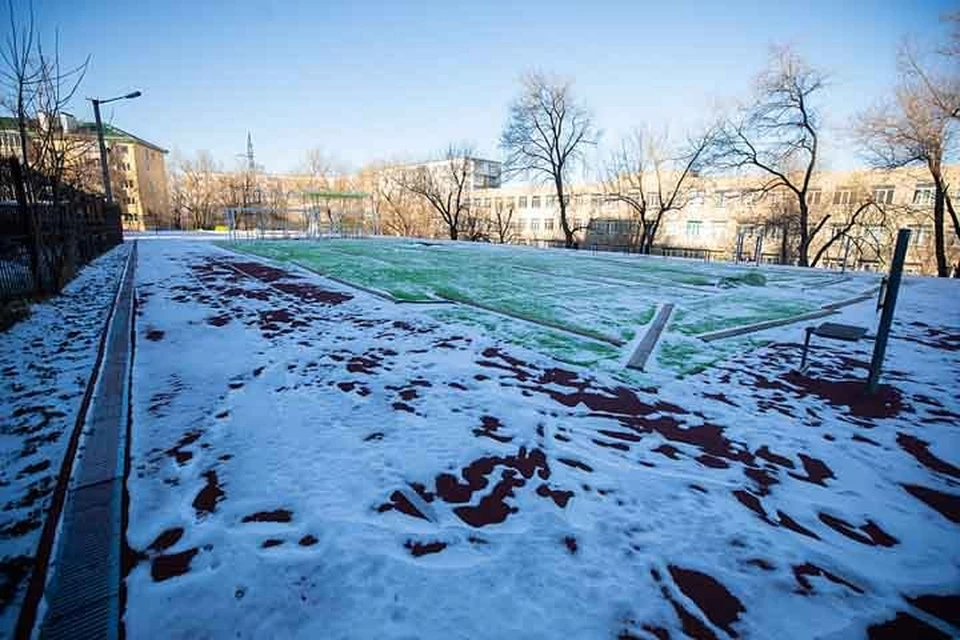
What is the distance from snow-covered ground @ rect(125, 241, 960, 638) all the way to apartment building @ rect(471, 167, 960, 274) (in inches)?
807

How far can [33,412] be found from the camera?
11.4 feet

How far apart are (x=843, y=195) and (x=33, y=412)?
45026 mm

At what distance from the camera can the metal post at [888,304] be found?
3896mm

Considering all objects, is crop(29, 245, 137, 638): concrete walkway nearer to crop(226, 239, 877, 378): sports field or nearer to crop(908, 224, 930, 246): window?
crop(226, 239, 877, 378): sports field

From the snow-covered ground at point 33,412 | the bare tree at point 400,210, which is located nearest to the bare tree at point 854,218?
the snow-covered ground at point 33,412

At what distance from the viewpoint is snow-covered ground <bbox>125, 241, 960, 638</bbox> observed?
1.84 metres

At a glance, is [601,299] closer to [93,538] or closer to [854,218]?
[93,538]

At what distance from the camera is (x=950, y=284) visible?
13570 millimetres

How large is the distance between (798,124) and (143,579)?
29.6 metres

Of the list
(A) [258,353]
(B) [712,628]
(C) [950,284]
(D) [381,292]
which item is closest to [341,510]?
(B) [712,628]

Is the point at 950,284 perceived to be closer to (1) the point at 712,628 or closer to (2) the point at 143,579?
(1) the point at 712,628

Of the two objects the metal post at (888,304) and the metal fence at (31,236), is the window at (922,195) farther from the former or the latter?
the metal fence at (31,236)

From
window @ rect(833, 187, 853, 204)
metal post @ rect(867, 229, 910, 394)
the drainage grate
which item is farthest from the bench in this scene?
window @ rect(833, 187, 853, 204)

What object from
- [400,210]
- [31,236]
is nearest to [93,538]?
[31,236]
